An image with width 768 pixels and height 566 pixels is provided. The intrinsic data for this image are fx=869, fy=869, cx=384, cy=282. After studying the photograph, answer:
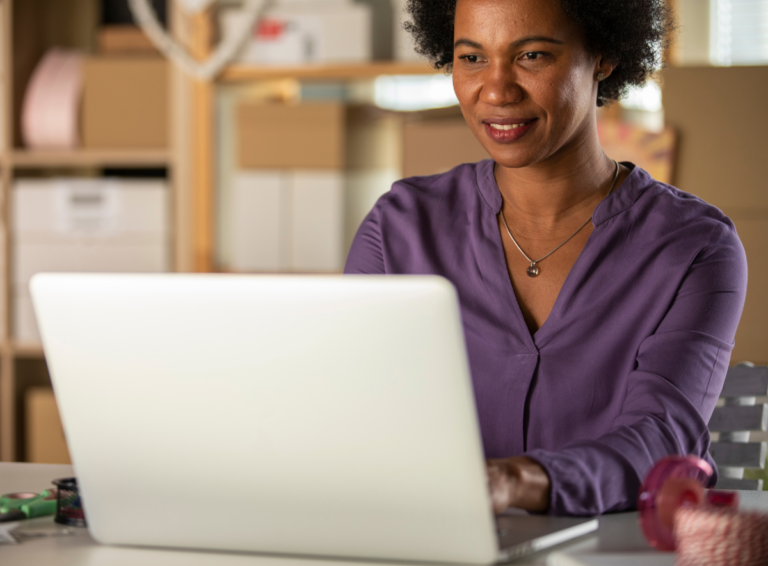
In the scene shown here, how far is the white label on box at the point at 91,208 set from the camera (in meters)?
2.46

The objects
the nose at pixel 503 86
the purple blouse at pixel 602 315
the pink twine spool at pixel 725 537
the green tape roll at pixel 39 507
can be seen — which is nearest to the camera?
the pink twine spool at pixel 725 537

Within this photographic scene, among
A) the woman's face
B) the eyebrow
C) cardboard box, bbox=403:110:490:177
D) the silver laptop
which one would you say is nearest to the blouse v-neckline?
the woman's face

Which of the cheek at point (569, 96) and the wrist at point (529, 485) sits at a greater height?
the cheek at point (569, 96)

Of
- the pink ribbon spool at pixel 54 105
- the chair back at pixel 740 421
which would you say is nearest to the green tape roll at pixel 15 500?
the chair back at pixel 740 421

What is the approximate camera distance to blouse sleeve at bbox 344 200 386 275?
1.27 metres

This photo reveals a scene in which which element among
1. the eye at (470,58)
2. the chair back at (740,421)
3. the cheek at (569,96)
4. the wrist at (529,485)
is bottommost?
the chair back at (740,421)

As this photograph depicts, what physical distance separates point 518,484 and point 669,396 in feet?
0.94

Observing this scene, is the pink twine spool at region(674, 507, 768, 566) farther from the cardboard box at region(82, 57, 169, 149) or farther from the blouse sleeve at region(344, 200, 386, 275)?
the cardboard box at region(82, 57, 169, 149)

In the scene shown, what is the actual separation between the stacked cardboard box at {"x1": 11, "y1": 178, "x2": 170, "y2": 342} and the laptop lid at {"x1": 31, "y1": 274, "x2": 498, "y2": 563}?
1833mm

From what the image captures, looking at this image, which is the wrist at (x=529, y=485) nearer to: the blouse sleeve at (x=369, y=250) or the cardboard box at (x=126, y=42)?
the blouse sleeve at (x=369, y=250)

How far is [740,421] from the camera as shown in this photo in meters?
1.18

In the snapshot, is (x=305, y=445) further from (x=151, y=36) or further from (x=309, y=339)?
(x=151, y=36)

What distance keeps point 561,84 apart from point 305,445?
695 mm

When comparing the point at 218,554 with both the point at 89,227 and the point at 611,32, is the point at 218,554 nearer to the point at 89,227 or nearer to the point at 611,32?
the point at 611,32
